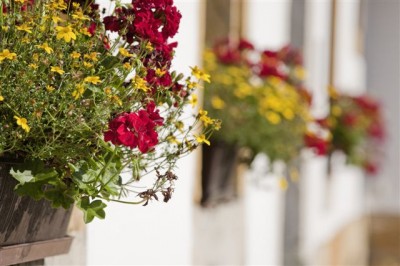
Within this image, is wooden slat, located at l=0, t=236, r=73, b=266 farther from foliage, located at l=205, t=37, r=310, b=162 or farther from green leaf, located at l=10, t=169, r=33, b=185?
foliage, located at l=205, t=37, r=310, b=162

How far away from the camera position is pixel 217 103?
397 centimetres

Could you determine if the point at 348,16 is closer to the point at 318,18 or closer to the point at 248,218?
the point at 318,18

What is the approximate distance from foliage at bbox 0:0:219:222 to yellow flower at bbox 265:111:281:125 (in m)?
2.16

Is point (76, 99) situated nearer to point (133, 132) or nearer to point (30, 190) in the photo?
point (133, 132)

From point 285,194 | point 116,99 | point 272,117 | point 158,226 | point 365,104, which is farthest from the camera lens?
point 365,104

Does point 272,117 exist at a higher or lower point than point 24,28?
higher

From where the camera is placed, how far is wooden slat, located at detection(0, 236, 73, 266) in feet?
6.77

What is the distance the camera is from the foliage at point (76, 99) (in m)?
1.93

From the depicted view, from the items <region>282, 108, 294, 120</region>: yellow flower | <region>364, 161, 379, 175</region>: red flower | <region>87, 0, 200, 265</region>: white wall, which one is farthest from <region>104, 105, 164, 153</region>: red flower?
<region>364, 161, 379, 175</region>: red flower

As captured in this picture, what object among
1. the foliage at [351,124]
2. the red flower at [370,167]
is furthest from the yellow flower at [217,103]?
the red flower at [370,167]

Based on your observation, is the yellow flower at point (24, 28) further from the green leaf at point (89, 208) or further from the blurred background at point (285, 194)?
the blurred background at point (285, 194)

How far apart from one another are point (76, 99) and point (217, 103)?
2076 mm

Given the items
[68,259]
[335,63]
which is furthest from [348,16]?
[68,259]

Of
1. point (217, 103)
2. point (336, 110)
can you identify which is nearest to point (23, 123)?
point (217, 103)
